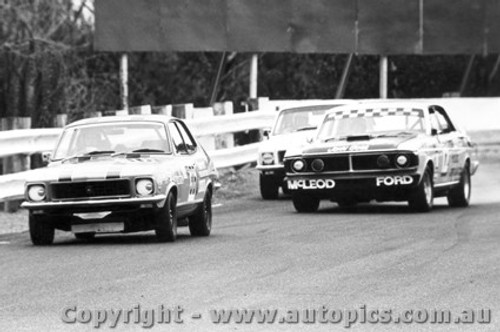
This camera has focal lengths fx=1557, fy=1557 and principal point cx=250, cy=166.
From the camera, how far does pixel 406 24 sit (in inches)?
1231

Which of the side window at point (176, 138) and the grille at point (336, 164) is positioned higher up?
the side window at point (176, 138)

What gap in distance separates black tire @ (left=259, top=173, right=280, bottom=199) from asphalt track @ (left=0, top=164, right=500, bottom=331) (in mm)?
4134

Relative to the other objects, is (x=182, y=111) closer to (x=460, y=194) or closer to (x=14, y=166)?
(x=460, y=194)

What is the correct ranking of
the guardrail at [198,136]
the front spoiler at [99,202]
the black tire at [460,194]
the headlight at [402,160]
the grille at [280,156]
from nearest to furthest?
the front spoiler at [99,202], the guardrail at [198,136], the headlight at [402,160], the black tire at [460,194], the grille at [280,156]

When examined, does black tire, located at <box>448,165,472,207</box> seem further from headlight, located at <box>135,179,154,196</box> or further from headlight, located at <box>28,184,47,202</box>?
headlight, located at <box>28,184,47,202</box>

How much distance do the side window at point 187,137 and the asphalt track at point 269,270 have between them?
93 centimetres

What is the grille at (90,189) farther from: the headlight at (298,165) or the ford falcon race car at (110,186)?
the headlight at (298,165)

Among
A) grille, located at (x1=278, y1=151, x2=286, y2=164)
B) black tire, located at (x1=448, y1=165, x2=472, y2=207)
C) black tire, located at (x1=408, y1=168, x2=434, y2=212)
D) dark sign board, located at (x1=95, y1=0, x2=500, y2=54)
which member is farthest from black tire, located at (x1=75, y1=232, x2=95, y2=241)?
dark sign board, located at (x1=95, y1=0, x2=500, y2=54)

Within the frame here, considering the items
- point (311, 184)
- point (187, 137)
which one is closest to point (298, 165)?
point (311, 184)

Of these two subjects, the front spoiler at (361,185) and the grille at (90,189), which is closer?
the grille at (90,189)

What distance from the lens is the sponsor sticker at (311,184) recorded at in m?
18.7

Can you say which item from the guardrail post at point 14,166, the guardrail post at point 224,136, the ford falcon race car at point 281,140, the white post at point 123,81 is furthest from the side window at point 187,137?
the white post at point 123,81

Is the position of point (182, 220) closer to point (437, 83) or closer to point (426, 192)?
point (426, 192)

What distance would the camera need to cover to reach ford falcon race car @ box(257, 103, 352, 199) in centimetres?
2189
